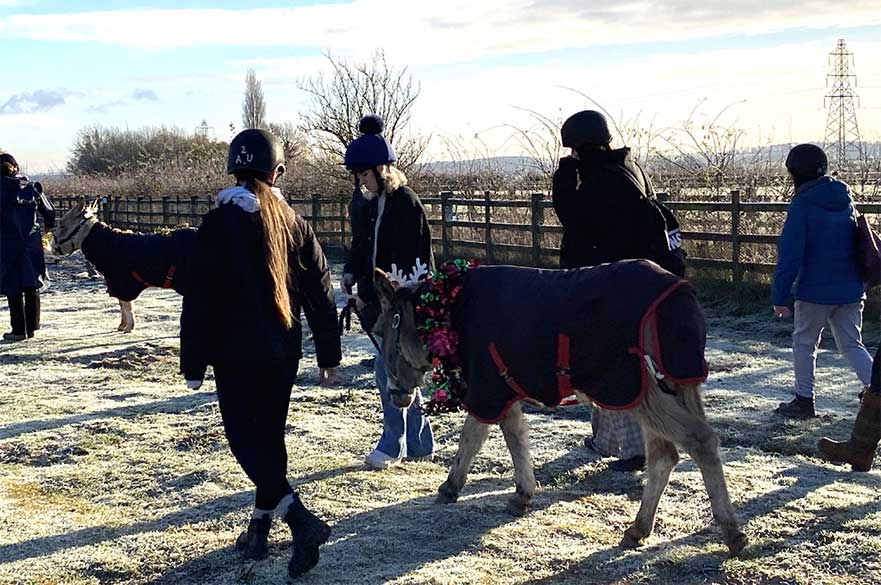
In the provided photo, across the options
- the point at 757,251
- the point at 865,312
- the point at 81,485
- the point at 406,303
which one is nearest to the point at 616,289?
the point at 406,303

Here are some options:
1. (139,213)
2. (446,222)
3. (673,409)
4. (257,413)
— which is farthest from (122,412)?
(139,213)

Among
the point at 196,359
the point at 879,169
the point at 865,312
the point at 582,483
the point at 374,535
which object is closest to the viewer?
the point at 196,359

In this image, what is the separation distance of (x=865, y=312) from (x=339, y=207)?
12.9 m

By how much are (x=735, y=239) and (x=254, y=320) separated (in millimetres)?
9190

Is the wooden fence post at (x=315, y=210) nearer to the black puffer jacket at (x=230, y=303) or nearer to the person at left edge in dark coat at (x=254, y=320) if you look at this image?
the person at left edge in dark coat at (x=254, y=320)

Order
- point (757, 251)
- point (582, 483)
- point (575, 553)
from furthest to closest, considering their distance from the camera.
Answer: point (757, 251) → point (582, 483) → point (575, 553)

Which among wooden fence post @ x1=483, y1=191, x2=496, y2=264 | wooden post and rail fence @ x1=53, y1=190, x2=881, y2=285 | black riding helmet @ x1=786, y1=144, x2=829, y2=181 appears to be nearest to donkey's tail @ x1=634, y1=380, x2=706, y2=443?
black riding helmet @ x1=786, y1=144, x2=829, y2=181

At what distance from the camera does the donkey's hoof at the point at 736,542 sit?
421 centimetres

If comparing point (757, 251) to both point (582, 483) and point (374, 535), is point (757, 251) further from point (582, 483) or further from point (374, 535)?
point (374, 535)

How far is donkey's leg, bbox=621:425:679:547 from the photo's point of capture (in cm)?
446

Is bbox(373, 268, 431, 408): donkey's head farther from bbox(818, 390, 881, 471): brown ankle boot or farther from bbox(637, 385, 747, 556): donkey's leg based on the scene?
bbox(818, 390, 881, 471): brown ankle boot

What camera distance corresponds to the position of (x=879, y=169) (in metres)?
13.0

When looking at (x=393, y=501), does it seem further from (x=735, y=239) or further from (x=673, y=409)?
(x=735, y=239)

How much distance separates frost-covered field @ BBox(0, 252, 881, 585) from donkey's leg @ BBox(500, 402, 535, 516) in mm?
104
